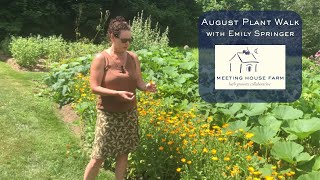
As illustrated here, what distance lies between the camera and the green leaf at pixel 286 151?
3.78m

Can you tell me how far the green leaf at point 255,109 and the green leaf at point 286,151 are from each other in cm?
93

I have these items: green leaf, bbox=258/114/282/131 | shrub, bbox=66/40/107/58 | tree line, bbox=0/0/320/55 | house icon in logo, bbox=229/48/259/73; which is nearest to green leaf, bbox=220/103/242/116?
green leaf, bbox=258/114/282/131

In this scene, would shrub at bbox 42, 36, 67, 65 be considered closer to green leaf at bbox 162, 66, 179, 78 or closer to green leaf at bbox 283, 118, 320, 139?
green leaf at bbox 162, 66, 179, 78

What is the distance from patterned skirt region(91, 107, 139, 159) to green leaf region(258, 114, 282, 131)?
155 cm

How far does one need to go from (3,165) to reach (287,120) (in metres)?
3.22

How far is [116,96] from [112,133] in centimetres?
36

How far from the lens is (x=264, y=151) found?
169 inches

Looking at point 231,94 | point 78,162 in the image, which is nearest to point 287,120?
point 231,94

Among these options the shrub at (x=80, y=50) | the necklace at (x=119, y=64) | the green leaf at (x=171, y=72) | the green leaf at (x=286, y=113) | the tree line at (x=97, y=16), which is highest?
the tree line at (x=97, y=16)

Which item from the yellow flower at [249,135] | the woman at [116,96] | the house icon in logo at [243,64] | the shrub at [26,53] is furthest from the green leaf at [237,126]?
the shrub at [26,53]

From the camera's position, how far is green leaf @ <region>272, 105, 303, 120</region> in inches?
182

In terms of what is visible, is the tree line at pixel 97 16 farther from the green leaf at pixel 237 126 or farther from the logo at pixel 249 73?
the green leaf at pixel 237 126

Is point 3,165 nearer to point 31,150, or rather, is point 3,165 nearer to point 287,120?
point 31,150

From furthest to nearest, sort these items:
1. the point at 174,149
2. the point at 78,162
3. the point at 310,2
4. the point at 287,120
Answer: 1. the point at 310,2
2. the point at 78,162
3. the point at 287,120
4. the point at 174,149
